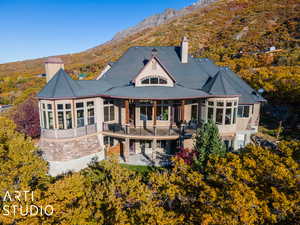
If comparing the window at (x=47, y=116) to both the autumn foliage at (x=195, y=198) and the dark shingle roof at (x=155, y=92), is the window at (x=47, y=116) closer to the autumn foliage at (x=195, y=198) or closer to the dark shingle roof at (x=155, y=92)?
the dark shingle roof at (x=155, y=92)

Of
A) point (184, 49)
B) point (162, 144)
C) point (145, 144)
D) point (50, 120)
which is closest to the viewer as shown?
point (50, 120)

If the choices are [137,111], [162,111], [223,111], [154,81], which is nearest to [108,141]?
[137,111]

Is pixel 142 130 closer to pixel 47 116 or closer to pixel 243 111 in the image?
pixel 47 116

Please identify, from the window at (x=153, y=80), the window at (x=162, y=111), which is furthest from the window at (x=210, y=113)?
the window at (x=153, y=80)

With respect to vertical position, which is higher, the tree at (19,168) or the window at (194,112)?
the window at (194,112)

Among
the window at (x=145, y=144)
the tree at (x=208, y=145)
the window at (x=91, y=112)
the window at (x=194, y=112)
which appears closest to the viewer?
the tree at (x=208, y=145)

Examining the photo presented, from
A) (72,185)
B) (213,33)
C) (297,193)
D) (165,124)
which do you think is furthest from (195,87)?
(213,33)
